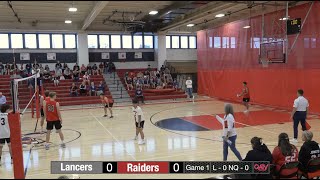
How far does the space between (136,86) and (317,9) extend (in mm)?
13462

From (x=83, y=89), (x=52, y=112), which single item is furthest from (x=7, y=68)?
(x=52, y=112)

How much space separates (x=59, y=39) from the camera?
1088 inches

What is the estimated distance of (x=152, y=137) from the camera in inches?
439

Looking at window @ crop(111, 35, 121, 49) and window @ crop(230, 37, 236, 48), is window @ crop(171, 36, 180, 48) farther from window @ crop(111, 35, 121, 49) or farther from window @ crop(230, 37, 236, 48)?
window @ crop(230, 37, 236, 48)

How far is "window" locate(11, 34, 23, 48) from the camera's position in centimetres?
2636

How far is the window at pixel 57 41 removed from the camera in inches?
1085

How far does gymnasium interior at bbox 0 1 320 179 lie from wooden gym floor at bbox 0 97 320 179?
4 cm

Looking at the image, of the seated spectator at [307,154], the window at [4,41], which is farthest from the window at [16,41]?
the seated spectator at [307,154]

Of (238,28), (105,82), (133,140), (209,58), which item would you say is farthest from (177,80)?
(133,140)

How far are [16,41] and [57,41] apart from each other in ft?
11.0

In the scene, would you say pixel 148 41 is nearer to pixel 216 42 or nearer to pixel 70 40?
pixel 70 40

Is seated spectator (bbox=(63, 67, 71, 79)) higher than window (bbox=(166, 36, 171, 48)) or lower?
lower

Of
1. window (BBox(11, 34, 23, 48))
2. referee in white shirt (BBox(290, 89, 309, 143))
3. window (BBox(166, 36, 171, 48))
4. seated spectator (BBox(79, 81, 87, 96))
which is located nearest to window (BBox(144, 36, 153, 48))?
window (BBox(166, 36, 171, 48))

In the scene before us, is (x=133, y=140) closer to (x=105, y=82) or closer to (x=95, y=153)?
(x=95, y=153)
